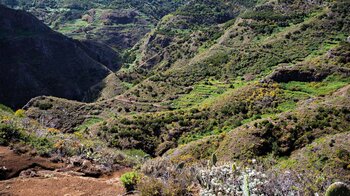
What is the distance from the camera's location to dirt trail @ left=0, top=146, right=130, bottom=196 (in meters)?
9.22

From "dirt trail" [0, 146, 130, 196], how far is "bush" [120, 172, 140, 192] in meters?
0.21

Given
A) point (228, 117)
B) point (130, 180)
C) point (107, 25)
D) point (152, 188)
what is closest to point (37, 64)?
point (228, 117)

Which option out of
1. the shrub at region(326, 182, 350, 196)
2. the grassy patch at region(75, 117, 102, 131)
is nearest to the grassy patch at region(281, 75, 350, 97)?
the grassy patch at region(75, 117, 102, 131)

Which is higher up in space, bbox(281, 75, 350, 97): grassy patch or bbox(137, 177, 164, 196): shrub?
bbox(137, 177, 164, 196): shrub

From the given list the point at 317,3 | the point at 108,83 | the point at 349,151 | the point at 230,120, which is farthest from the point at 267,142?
the point at 108,83

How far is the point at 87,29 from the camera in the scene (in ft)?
565

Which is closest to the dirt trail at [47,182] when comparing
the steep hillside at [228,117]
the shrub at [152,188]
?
the steep hillside at [228,117]

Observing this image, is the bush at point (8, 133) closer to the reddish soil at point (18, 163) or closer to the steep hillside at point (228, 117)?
the steep hillside at point (228, 117)

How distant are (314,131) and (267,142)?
4.26m

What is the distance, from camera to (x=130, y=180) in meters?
9.00

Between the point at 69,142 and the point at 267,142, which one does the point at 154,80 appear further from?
the point at 69,142

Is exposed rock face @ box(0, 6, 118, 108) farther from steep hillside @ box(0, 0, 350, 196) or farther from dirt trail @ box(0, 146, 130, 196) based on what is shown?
dirt trail @ box(0, 146, 130, 196)

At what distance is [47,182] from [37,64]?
102431mm

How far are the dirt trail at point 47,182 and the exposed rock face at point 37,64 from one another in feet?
289
